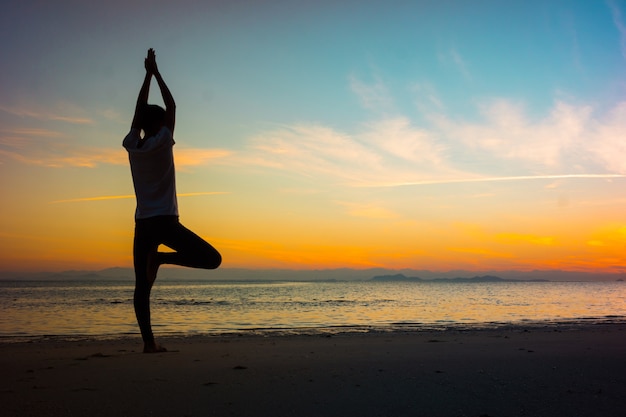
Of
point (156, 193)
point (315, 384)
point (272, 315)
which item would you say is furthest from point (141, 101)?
point (272, 315)

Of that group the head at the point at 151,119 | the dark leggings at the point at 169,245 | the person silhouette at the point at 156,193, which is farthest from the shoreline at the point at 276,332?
the head at the point at 151,119

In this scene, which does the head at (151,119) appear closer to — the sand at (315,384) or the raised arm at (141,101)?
the raised arm at (141,101)

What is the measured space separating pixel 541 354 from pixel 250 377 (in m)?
3.58

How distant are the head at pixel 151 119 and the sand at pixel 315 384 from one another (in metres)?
2.37

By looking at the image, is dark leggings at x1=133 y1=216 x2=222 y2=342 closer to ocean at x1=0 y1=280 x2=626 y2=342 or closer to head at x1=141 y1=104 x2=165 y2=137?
head at x1=141 y1=104 x2=165 y2=137

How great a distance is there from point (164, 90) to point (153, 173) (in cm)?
91

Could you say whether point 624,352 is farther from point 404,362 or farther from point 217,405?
point 217,405

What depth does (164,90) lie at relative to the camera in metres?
5.17

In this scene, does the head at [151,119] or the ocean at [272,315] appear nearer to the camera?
the head at [151,119]

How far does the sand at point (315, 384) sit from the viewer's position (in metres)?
3.19

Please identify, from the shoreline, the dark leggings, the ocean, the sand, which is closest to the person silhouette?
the dark leggings

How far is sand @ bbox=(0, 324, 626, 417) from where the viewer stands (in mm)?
3188

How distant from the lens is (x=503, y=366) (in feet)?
15.7

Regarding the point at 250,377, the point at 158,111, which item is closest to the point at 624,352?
the point at 250,377
